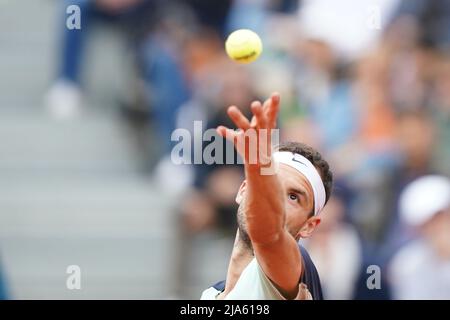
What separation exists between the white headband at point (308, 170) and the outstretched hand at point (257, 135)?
1.14 feet

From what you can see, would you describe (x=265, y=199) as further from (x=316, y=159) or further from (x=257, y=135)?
(x=316, y=159)

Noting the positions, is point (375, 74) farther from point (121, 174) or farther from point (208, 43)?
point (121, 174)

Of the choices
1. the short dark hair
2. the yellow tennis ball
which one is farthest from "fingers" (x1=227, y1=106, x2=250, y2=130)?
the short dark hair

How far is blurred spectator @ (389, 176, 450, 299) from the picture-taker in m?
7.24

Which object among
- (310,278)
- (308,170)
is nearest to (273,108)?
(308,170)

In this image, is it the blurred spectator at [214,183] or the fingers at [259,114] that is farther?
the blurred spectator at [214,183]

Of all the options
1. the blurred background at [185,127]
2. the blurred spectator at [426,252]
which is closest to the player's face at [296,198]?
the blurred spectator at [426,252]

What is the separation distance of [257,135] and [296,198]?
1.44ft

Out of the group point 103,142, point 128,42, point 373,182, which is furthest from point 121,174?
point 373,182

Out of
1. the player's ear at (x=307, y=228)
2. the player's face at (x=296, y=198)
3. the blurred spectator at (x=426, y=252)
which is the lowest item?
the player's ear at (x=307, y=228)

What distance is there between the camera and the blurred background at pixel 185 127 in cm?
823

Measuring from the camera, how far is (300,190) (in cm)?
397

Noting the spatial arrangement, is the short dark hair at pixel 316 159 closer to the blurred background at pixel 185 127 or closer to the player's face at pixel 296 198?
the player's face at pixel 296 198
